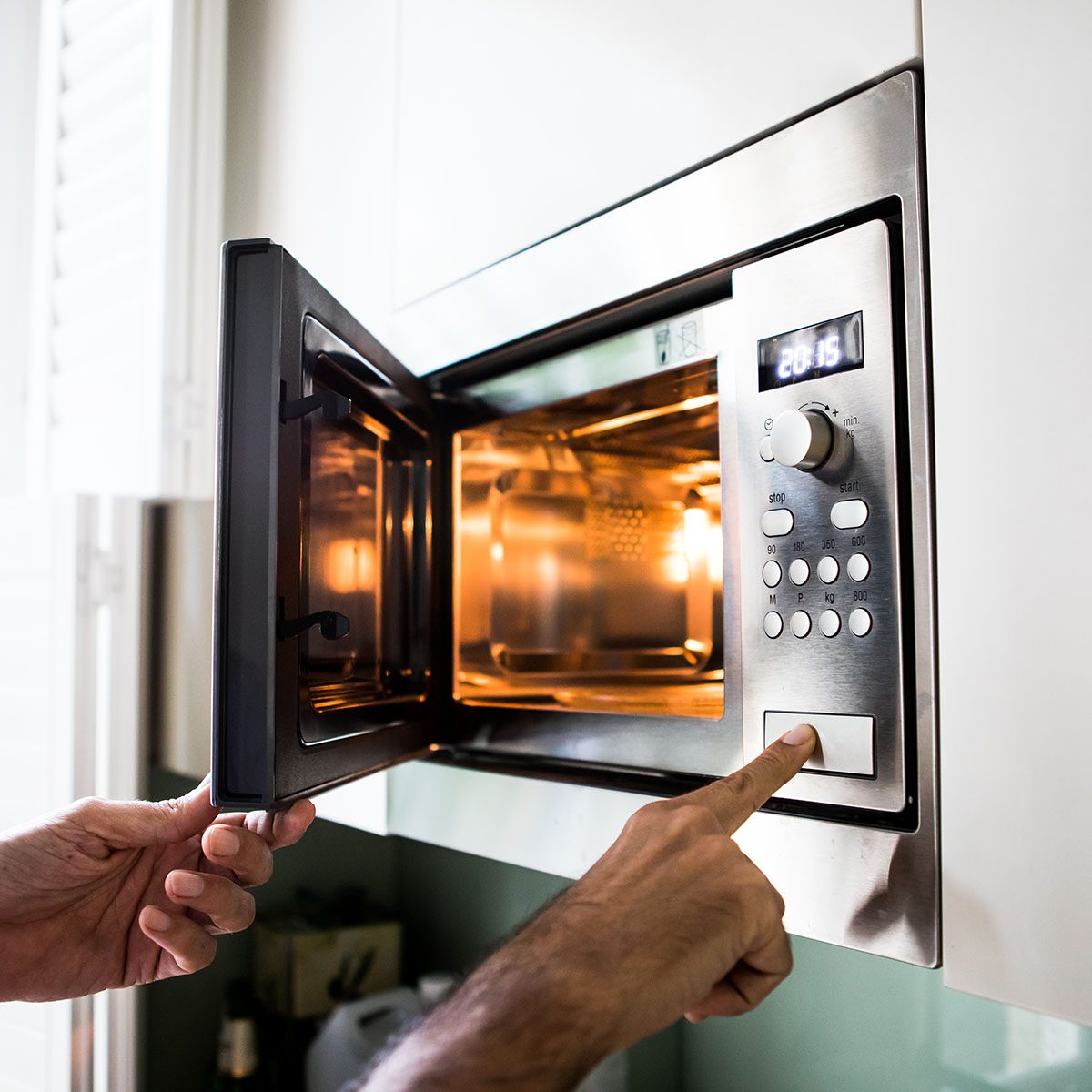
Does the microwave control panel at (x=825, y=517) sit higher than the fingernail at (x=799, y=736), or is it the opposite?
the microwave control panel at (x=825, y=517)

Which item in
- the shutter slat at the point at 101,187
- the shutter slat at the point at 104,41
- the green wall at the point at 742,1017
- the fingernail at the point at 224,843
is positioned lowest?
the green wall at the point at 742,1017

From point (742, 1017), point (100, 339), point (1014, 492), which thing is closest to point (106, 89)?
point (100, 339)

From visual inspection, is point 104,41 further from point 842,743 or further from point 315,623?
point 842,743

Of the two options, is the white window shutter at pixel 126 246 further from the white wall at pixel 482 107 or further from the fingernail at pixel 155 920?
the fingernail at pixel 155 920

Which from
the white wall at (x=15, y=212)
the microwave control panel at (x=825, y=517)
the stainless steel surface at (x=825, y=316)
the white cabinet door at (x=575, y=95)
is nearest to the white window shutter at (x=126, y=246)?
the white wall at (x=15, y=212)

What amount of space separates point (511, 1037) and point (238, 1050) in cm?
125

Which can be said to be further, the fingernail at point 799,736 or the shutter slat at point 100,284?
the shutter slat at point 100,284

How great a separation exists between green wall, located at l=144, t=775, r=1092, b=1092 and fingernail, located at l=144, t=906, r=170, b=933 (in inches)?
12.4

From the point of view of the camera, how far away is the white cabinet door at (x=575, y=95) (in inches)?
23.1

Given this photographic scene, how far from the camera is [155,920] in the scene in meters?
0.74

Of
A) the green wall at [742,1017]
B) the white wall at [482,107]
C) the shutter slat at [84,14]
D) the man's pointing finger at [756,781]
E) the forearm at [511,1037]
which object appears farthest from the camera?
the shutter slat at [84,14]

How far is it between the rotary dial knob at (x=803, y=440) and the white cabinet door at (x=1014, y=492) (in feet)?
0.21

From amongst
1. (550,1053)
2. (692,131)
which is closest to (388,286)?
(692,131)

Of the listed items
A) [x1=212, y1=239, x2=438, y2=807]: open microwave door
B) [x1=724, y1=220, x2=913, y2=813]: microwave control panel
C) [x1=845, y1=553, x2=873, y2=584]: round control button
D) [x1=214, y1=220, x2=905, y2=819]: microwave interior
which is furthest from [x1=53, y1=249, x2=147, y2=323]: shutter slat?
[x1=845, y1=553, x2=873, y2=584]: round control button
